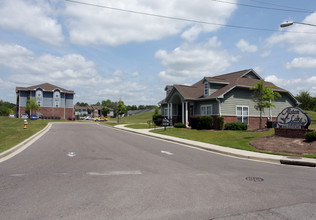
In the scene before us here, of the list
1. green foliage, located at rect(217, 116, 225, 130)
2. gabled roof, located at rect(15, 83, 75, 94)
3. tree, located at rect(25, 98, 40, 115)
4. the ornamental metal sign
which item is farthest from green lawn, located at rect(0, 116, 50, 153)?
gabled roof, located at rect(15, 83, 75, 94)

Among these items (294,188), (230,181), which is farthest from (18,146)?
(294,188)

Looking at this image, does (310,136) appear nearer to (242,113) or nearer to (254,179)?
(254,179)

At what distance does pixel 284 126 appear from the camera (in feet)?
53.0

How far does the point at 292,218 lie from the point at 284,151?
9.46 m

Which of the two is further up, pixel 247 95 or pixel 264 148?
pixel 247 95

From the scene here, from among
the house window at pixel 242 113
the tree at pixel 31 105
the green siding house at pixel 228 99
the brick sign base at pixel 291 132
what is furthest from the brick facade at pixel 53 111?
the brick sign base at pixel 291 132

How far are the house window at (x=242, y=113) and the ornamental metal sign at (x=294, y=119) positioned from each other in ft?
37.9

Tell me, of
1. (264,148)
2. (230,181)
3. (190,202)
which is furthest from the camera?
(264,148)

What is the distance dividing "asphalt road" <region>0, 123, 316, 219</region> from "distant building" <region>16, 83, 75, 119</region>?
230 ft

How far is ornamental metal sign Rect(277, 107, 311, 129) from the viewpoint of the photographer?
15011 mm

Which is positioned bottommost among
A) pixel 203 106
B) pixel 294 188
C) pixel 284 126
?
pixel 294 188

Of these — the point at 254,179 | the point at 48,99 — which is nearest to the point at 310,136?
the point at 254,179

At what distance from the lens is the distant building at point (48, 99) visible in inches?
2857

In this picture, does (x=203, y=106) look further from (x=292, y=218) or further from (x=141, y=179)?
(x=292, y=218)
